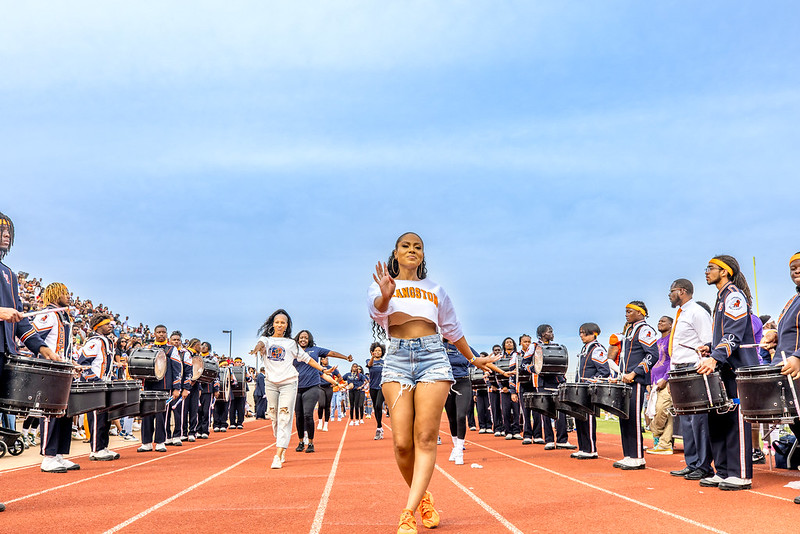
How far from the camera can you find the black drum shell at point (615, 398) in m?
9.97

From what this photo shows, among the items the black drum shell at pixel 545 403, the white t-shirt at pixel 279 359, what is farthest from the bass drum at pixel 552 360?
the white t-shirt at pixel 279 359

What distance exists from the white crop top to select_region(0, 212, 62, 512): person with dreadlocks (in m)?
2.84

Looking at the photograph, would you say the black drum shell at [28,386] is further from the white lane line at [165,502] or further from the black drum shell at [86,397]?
the black drum shell at [86,397]

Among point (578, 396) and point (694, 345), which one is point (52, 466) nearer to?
point (578, 396)

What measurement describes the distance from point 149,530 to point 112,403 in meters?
5.62

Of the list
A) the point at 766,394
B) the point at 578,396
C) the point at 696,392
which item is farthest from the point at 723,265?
the point at 578,396

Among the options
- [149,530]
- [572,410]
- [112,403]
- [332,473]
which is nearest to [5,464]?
[112,403]

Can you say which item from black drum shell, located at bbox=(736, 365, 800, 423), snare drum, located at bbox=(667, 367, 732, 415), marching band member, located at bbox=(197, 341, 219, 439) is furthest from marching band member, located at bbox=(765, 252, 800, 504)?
marching band member, located at bbox=(197, 341, 219, 439)

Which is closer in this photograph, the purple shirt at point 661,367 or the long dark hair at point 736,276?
the long dark hair at point 736,276

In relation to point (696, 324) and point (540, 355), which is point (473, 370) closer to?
point (540, 355)

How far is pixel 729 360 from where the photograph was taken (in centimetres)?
762

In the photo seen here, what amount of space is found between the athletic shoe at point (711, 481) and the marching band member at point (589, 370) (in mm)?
3619

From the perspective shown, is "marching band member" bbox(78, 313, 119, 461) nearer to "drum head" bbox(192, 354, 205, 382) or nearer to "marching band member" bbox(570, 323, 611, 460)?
"drum head" bbox(192, 354, 205, 382)

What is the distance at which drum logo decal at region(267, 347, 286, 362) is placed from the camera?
10984 mm
